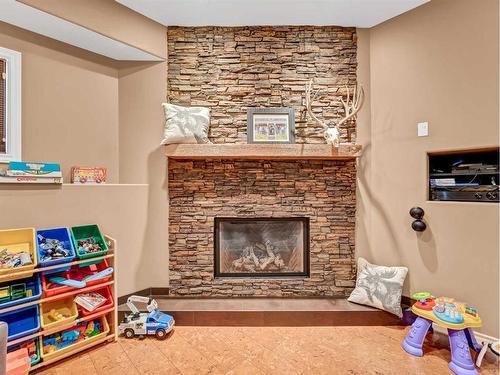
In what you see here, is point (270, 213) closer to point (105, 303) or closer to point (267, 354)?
point (267, 354)

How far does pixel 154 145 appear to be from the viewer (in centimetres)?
276

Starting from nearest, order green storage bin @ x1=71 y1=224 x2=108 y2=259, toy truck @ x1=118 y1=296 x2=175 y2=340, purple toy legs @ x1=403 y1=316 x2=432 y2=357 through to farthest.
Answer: purple toy legs @ x1=403 y1=316 x2=432 y2=357, green storage bin @ x1=71 y1=224 x2=108 y2=259, toy truck @ x1=118 y1=296 x2=175 y2=340

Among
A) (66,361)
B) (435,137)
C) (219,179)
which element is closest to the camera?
(66,361)

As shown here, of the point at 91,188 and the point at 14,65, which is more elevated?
the point at 14,65

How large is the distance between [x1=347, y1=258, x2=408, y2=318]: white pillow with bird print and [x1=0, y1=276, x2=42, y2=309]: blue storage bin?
2579 mm

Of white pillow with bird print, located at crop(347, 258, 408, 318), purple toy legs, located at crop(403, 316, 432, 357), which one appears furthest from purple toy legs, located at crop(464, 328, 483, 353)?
white pillow with bird print, located at crop(347, 258, 408, 318)

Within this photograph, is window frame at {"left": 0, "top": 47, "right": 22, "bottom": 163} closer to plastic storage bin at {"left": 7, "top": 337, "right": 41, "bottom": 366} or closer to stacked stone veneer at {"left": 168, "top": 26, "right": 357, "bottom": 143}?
stacked stone veneer at {"left": 168, "top": 26, "right": 357, "bottom": 143}

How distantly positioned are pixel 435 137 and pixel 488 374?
1.79m

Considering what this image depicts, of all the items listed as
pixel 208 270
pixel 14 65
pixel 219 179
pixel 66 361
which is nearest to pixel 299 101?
pixel 219 179

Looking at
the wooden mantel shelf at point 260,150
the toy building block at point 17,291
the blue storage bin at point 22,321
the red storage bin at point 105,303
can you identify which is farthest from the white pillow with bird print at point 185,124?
the blue storage bin at point 22,321

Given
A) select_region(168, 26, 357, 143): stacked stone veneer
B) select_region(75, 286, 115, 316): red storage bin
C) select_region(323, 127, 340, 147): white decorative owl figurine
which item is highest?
select_region(168, 26, 357, 143): stacked stone veneer

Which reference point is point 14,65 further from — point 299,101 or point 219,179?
point 299,101

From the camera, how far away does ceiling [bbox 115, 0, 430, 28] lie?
7.92ft

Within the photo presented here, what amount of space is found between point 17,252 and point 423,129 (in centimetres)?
341
